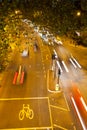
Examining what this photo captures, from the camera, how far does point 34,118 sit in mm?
30672

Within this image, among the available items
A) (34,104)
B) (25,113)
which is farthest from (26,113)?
(34,104)

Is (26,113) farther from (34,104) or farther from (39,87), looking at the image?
(39,87)

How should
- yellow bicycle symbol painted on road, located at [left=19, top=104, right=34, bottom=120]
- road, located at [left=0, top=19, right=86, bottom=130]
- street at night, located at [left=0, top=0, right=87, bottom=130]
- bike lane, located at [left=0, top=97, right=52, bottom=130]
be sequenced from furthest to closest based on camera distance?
yellow bicycle symbol painted on road, located at [left=19, top=104, right=34, bottom=120] < road, located at [left=0, top=19, right=86, bottom=130] < bike lane, located at [left=0, top=97, right=52, bottom=130] < street at night, located at [left=0, top=0, right=87, bottom=130]

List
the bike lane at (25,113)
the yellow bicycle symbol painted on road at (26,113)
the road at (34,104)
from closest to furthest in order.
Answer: the bike lane at (25,113) → the road at (34,104) → the yellow bicycle symbol painted on road at (26,113)

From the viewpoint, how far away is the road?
96.0 ft

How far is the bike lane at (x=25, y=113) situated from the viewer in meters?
29.1

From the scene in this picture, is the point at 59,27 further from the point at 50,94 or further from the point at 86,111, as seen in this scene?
the point at 50,94

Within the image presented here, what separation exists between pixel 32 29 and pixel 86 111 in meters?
18.2

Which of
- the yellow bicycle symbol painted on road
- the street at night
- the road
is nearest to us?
the street at night

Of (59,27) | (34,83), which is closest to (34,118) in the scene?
(34,83)

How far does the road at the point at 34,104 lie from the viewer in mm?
29252

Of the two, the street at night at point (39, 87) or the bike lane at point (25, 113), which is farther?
the bike lane at point (25, 113)

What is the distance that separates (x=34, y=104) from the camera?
34.7 m

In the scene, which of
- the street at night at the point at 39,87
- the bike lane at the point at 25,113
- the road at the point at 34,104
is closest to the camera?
the street at night at the point at 39,87
